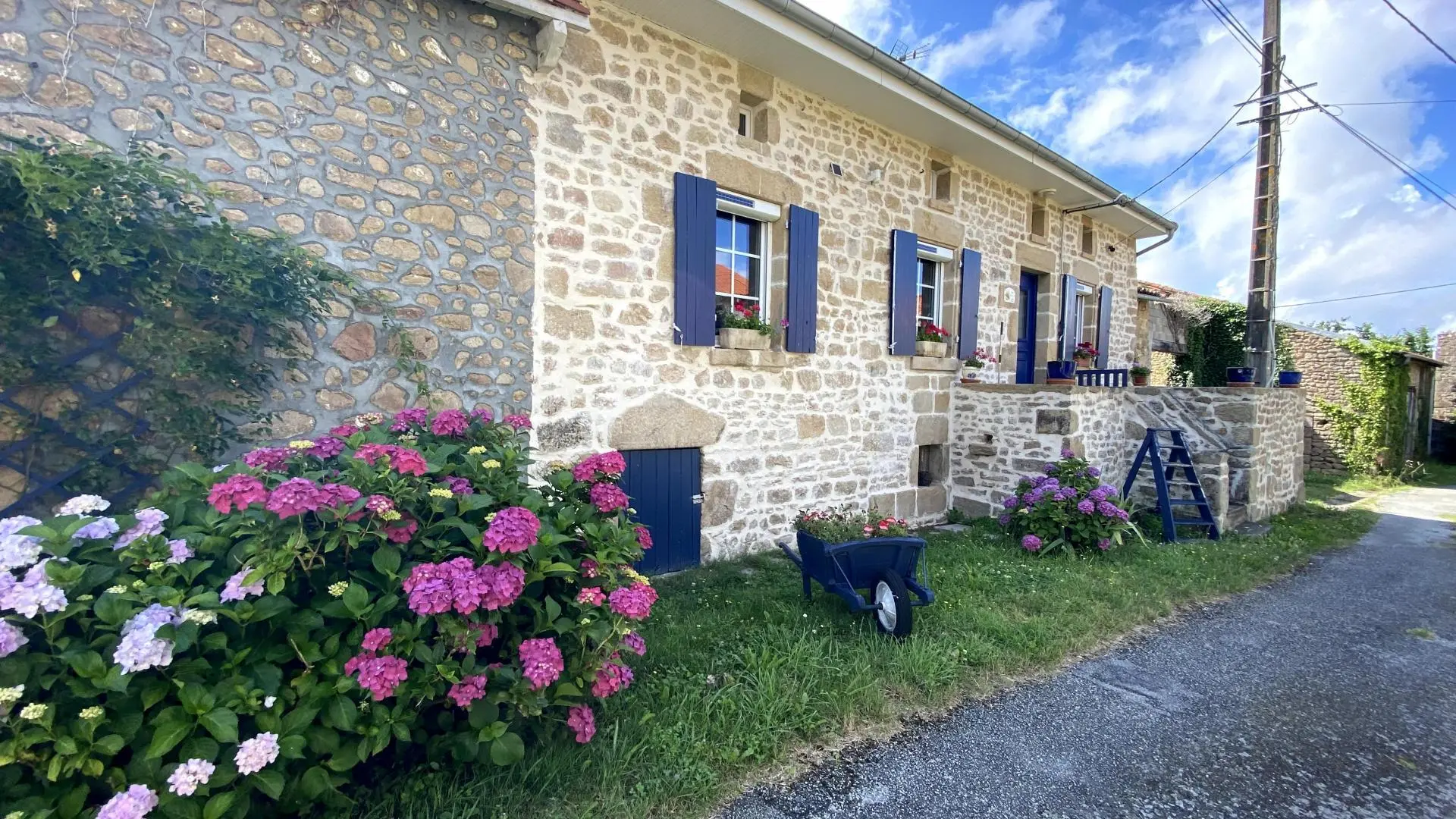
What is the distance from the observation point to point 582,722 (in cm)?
226

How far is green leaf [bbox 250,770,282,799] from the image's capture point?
163 cm

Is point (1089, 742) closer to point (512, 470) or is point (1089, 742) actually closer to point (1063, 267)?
point (512, 470)

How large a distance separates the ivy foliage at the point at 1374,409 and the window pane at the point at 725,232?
Result: 45.9 feet

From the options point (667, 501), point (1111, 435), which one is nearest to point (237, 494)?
point (667, 501)

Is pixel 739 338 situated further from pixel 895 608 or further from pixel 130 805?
pixel 130 805

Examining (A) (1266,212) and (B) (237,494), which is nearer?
(B) (237,494)

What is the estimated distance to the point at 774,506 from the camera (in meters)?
5.92

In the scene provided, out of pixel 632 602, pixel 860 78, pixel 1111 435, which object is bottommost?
pixel 632 602

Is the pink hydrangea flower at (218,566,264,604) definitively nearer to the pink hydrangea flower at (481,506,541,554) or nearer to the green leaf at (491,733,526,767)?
the pink hydrangea flower at (481,506,541,554)

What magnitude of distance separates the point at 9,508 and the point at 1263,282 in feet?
40.1

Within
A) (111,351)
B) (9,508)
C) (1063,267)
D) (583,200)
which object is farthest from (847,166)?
(9,508)

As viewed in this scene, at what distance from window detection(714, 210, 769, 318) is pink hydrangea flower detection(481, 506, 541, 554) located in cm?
367

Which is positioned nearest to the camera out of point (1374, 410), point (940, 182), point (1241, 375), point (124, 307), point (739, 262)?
point (124, 307)

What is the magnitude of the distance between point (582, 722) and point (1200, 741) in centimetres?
285
